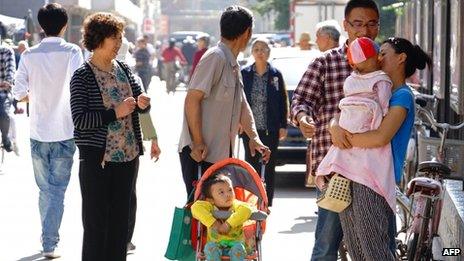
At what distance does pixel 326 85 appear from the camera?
812 centimetres

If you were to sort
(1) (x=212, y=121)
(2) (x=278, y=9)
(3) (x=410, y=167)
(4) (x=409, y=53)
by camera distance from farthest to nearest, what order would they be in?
(2) (x=278, y=9) → (3) (x=410, y=167) → (1) (x=212, y=121) → (4) (x=409, y=53)

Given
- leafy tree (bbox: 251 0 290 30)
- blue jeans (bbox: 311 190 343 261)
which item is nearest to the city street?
blue jeans (bbox: 311 190 343 261)

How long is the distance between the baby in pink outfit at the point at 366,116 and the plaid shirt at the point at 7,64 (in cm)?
980

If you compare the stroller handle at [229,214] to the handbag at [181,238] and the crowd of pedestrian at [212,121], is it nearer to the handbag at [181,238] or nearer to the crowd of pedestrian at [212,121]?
the crowd of pedestrian at [212,121]

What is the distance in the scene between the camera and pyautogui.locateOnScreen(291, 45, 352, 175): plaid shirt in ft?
26.6

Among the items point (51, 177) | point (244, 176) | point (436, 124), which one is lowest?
point (51, 177)

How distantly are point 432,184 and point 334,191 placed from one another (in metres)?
1.76

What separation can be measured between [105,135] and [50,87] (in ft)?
7.71

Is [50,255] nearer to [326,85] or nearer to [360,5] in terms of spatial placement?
[326,85]

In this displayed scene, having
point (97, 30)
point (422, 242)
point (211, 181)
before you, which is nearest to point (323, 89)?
point (211, 181)

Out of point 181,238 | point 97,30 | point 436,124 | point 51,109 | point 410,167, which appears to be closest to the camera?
point 181,238

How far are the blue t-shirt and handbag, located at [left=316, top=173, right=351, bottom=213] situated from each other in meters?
0.28

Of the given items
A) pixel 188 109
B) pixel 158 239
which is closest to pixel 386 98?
pixel 188 109

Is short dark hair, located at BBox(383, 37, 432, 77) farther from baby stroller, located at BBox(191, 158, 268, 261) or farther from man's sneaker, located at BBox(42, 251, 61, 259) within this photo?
man's sneaker, located at BBox(42, 251, 61, 259)
